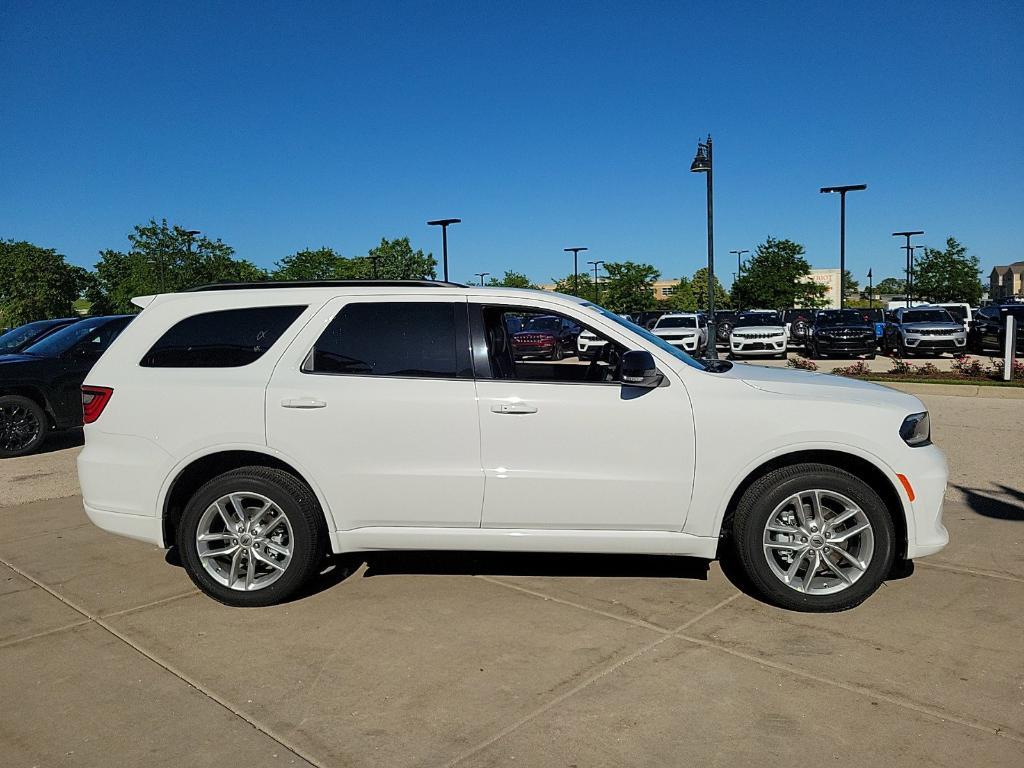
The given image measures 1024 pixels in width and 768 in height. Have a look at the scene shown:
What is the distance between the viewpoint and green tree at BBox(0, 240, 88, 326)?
2350 inches

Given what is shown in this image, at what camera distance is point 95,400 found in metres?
4.66

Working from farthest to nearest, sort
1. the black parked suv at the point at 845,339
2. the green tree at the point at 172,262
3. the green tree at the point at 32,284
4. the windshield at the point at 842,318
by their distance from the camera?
the green tree at the point at 32,284 < the green tree at the point at 172,262 < the windshield at the point at 842,318 < the black parked suv at the point at 845,339

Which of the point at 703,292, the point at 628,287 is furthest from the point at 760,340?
the point at 703,292

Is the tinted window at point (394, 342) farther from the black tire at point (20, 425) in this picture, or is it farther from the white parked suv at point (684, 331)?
the white parked suv at point (684, 331)

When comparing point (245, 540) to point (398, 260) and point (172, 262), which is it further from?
point (398, 260)

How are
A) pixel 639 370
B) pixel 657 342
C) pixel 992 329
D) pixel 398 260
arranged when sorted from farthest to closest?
pixel 398 260 < pixel 992 329 < pixel 657 342 < pixel 639 370

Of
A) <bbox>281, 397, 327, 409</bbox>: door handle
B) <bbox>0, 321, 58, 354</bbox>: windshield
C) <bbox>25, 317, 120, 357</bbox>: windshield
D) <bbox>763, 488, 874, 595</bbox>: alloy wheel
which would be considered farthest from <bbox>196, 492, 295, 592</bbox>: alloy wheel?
<bbox>0, 321, 58, 354</bbox>: windshield

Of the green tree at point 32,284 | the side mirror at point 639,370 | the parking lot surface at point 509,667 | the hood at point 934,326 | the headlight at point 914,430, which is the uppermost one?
the green tree at point 32,284

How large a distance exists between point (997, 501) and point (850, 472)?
125 inches

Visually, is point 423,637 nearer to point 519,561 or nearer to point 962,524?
point 519,561

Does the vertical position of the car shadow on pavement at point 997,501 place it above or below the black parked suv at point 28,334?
below

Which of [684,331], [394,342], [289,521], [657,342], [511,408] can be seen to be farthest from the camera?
[684,331]

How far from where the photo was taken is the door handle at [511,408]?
4.34 m

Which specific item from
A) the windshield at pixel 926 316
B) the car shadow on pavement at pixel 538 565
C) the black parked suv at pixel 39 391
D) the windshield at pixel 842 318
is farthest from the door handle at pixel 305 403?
the windshield at pixel 926 316
